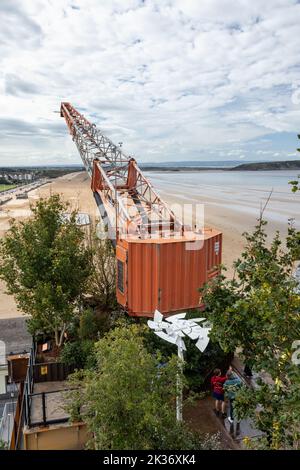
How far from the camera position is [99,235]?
1522 centimetres

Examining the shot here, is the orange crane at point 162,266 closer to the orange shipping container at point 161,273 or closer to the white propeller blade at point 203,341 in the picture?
the orange shipping container at point 161,273

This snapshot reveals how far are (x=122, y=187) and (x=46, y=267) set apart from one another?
10.0 m

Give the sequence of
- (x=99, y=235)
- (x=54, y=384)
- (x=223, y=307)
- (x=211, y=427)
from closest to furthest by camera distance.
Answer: (x=223, y=307)
(x=211, y=427)
(x=54, y=384)
(x=99, y=235)

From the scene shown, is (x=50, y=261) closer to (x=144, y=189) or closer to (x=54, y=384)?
(x=54, y=384)

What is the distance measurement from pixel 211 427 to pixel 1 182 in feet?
553

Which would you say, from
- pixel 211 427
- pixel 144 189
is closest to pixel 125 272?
pixel 211 427

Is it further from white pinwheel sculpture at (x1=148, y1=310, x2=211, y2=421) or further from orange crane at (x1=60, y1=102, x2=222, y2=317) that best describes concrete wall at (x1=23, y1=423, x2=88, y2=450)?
orange crane at (x1=60, y1=102, x2=222, y2=317)

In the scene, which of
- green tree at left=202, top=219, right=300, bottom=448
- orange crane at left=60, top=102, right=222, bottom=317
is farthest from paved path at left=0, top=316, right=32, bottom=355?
green tree at left=202, top=219, right=300, bottom=448

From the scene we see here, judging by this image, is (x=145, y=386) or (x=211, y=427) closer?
(x=145, y=386)

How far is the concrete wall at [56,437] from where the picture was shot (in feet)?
29.1

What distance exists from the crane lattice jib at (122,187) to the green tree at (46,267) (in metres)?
2.33
